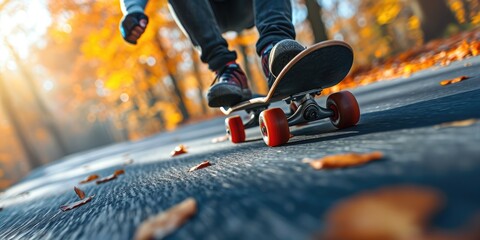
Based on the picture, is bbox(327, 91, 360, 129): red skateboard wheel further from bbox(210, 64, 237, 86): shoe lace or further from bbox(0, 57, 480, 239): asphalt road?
bbox(210, 64, 237, 86): shoe lace

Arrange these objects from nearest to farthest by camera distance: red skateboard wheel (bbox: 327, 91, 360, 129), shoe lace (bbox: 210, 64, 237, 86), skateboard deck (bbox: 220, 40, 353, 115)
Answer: skateboard deck (bbox: 220, 40, 353, 115) → red skateboard wheel (bbox: 327, 91, 360, 129) → shoe lace (bbox: 210, 64, 237, 86)

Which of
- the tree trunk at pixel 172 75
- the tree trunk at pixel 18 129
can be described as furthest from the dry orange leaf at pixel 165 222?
the tree trunk at pixel 18 129

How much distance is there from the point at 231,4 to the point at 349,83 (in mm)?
3808

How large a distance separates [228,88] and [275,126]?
41 cm

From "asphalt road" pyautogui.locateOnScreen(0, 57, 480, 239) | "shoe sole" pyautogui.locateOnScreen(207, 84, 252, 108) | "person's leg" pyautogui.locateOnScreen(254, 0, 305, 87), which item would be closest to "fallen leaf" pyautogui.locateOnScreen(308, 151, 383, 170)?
"asphalt road" pyautogui.locateOnScreen(0, 57, 480, 239)

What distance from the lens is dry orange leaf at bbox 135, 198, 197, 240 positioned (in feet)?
1.84

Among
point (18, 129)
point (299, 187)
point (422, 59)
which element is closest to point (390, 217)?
point (299, 187)

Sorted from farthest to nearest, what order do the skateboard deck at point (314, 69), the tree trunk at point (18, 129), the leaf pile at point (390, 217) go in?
the tree trunk at point (18, 129) → the skateboard deck at point (314, 69) → the leaf pile at point (390, 217)

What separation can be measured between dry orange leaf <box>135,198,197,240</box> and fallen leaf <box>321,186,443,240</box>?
28 centimetres

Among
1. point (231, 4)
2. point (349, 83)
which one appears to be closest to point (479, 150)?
point (231, 4)

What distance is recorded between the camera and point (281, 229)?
0.45 m

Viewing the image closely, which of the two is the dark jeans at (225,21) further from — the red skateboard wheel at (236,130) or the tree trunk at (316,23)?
the tree trunk at (316,23)

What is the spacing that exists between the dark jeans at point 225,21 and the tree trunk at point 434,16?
5464 mm

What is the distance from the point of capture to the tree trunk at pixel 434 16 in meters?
6.17
